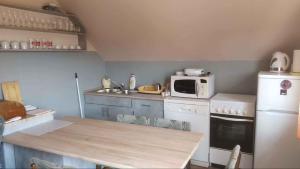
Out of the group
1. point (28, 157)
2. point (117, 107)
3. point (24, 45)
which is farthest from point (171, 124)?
point (24, 45)

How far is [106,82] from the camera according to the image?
4262 millimetres

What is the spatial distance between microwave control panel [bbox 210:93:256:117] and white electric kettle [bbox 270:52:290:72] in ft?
1.53

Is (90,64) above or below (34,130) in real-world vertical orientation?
above

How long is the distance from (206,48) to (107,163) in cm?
231

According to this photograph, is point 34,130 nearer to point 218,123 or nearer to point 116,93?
point 116,93

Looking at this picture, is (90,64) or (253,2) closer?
(253,2)

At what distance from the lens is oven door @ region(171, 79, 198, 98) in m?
3.26

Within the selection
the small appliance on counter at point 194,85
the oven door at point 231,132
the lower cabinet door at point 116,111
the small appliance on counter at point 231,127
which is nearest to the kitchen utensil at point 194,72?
the small appliance on counter at point 194,85

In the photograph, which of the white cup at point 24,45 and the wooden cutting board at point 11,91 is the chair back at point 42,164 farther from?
the white cup at point 24,45

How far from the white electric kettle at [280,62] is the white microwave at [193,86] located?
80 centimetres

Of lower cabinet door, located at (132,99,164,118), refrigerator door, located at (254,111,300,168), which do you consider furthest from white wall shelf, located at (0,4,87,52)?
refrigerator door, located at (254,111,300,168)

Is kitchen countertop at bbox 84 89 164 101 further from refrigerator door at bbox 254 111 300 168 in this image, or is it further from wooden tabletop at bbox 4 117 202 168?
refrigerator door at bbox 254 111 300 168

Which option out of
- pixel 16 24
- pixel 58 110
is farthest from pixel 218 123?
pixel 16 24

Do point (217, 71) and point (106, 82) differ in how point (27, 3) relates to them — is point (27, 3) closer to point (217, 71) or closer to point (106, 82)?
point (106, 82)
